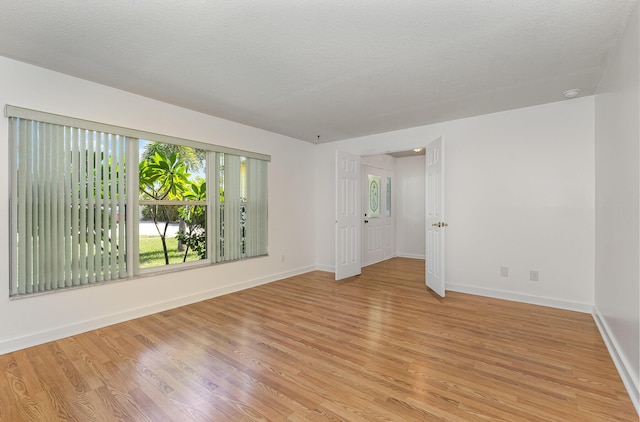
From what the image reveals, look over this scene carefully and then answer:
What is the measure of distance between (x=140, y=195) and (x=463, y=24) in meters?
3.63

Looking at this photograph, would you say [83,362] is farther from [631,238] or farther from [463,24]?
[631,238]

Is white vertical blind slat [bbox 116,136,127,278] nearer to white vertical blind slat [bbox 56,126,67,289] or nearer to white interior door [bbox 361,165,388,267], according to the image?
white vertical blind slat [bbox 56,126,67,289]

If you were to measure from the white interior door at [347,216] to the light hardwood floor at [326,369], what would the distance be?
163 cm

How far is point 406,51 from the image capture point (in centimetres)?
245

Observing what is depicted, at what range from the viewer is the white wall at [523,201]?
3.52m

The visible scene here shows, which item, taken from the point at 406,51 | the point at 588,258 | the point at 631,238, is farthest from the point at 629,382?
the point at 406,51

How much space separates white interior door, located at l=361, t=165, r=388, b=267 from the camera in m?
6.26

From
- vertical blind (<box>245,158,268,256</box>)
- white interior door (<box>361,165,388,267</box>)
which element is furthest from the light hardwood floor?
white interior door (<box>361,165,388,267</box>)

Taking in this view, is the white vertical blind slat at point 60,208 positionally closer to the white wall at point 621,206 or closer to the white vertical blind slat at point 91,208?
the white vertical blind slat at point 91,208

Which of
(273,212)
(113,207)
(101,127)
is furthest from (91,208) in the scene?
(273,212)

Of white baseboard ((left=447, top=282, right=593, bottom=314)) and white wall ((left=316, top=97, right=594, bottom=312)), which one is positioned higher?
white wall ((left=316, top=97, right=594, bottom=312))

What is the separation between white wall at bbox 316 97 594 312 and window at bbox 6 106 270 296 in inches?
128

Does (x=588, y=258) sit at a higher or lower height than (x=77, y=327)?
higher

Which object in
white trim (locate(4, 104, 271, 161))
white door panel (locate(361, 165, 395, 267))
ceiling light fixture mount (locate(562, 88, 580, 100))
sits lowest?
white door panel (locate(361, 165, 395, 267))
